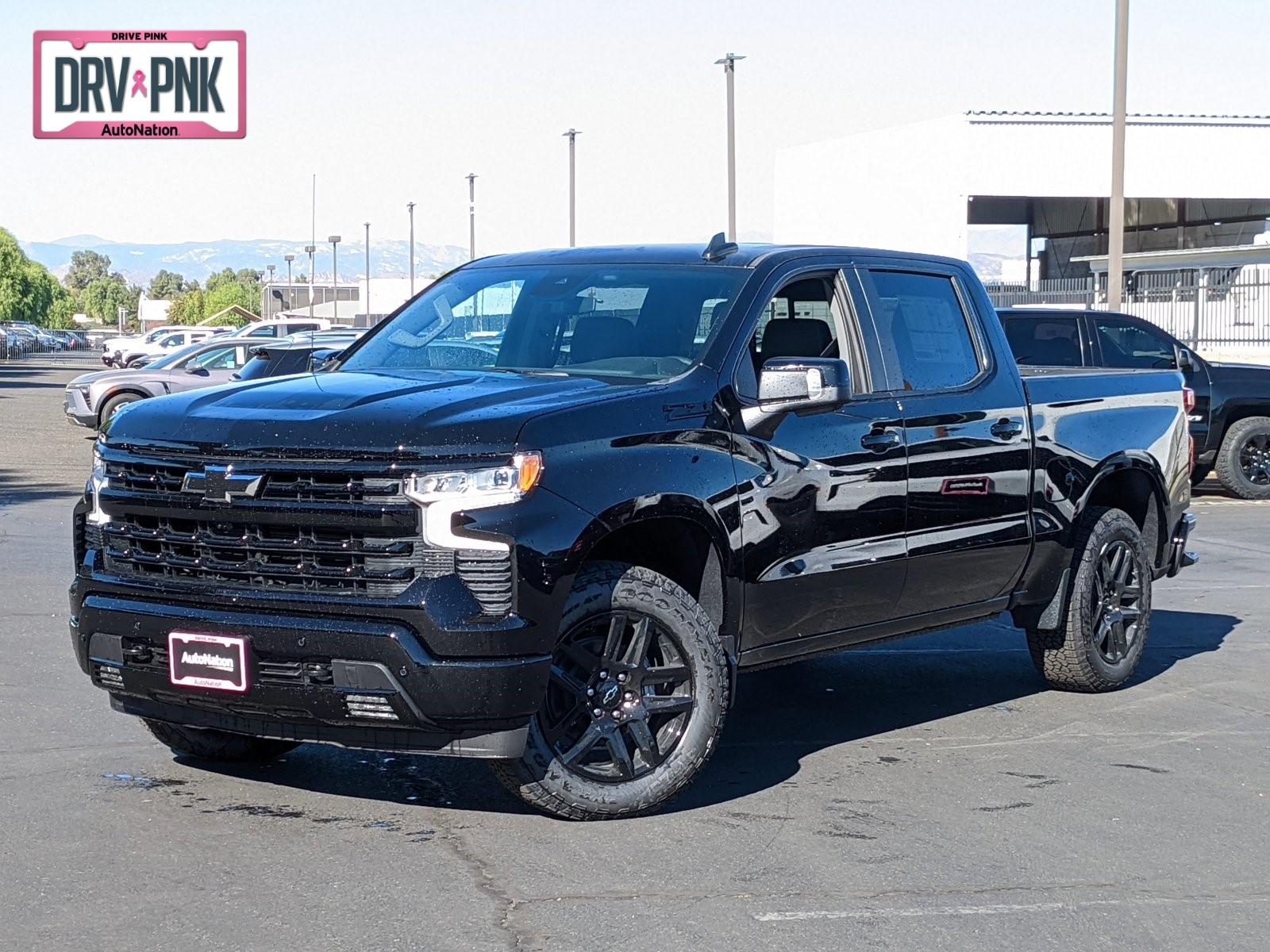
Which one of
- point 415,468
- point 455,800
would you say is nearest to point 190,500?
point 415,468

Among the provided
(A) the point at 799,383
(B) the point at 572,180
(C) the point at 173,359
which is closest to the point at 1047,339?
(A) the point at 799,383

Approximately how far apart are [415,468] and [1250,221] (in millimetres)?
58951

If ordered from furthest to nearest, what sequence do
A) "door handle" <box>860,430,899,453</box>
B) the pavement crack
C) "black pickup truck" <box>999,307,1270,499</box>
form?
"black pickup truck" <box>999,307,1270,499</box>, "door handle" <box>860,430,899,453</box>, the pavement crack

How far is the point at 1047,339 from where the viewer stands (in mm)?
16328

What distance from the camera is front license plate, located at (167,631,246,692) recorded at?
5508mm

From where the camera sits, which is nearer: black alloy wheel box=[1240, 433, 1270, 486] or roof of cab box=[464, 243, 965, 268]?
roof of cab box=[464, 243, 965, 268]

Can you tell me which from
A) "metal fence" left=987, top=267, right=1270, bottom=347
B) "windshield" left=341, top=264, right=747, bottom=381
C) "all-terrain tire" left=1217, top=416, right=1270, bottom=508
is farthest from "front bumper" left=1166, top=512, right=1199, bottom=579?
"metal fence" left=987, top=267, right=1270, bottom=347

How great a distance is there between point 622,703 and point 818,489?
119 centimetres

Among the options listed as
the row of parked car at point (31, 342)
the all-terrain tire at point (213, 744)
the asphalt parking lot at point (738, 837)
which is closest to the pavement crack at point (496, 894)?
the asphalt parking lot at point (738, 837)

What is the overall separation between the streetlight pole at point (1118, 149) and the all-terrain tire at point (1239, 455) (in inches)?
282

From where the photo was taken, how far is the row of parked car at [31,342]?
91.5 metres

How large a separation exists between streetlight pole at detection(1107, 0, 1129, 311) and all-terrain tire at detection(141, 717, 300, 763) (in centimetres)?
2085

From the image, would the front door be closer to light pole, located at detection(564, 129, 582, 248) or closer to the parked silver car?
the parked silver car

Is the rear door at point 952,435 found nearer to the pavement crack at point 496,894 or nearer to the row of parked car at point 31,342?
the pavement crack at point 496,894
